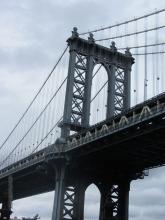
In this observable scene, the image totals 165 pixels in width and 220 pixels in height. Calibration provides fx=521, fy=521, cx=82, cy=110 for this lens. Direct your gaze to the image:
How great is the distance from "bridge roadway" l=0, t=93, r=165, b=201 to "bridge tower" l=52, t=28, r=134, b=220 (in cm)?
116

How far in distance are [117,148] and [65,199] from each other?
521 inches

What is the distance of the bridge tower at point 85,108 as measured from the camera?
69.1m

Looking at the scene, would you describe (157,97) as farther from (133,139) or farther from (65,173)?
(65,173)

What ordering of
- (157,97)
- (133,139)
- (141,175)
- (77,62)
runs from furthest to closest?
1. (77,62)
2. (141,175)
3. (133,139)
4. (157,97)

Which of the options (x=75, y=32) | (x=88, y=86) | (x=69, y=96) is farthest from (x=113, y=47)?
(x=69, y=96)

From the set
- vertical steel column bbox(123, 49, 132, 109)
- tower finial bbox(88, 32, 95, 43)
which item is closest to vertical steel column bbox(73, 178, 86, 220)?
vertical steel column bbox(123, 49, 132, 109)

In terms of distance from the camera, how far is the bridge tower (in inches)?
2721

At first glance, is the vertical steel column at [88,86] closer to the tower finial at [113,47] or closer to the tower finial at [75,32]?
the tower finial at [75,32]

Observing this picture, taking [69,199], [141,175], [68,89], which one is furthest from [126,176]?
[68,89]

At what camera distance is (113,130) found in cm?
5597

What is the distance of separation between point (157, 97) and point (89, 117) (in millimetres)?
23350

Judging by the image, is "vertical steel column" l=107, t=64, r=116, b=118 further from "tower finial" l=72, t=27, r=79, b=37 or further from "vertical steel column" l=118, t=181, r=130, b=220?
"vertical steel column" l=118, t=181, r=130, b=220

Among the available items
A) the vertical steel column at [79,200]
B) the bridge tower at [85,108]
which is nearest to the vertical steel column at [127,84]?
the bridge tower at [85,108]

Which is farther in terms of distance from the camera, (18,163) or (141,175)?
(18,163)
